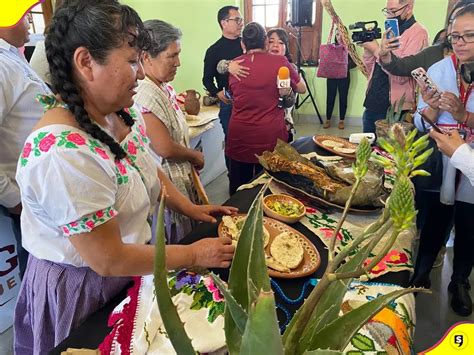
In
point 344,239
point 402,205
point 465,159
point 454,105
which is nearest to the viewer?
point 402,205

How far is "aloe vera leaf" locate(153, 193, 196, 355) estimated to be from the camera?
0.40 meters

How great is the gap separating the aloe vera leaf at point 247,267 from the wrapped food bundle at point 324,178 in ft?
2.71

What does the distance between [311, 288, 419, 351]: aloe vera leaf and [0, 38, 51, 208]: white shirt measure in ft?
4.38

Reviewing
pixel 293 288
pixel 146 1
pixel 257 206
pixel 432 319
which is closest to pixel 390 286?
pixel 293 288

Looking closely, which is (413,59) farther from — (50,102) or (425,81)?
(50,102)

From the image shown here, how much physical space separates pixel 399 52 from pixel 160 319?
223 centimetres

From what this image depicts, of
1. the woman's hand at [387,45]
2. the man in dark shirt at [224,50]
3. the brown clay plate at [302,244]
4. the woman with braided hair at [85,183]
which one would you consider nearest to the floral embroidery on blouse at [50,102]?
the woman with braided hair at [85,183]

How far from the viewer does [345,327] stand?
Result: 0.45m

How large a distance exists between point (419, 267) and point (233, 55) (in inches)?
71.2

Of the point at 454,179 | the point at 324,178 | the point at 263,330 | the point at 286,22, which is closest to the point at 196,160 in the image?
the point at 324,178

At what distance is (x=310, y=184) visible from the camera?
53.9 inches

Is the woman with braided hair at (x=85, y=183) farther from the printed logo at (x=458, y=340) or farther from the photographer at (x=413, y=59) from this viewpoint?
the photographer at (x=413, y=59)

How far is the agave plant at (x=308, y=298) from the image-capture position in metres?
0.34

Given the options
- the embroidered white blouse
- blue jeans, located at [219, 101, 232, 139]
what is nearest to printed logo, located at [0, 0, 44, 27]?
the embroidered white blouse
